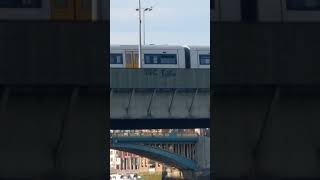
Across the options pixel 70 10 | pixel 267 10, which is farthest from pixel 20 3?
pixel 267 10

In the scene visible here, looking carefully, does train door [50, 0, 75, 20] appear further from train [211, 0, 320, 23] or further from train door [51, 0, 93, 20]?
train [211, 0, 320, 23]

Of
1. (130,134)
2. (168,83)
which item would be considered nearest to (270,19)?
(168,83)

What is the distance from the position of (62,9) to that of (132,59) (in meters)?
51.4

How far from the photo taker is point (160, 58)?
2387 inches

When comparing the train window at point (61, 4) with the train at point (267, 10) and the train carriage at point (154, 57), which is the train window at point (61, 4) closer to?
the train at point (267, 10)

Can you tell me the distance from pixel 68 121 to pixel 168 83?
136 feet

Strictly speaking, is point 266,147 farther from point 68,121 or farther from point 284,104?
point 68,121

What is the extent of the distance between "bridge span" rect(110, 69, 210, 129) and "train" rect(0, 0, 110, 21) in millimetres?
40127

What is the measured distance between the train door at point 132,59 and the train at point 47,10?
50042mm

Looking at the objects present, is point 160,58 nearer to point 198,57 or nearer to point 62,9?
point 198,57

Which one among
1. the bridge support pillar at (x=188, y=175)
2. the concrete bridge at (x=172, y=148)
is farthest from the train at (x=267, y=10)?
the concrete bridge at (x=172, y=148)

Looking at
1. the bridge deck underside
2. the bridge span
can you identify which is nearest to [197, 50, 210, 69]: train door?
the bridge span

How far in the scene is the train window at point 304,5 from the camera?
943cm

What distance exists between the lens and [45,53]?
9.12 meters
